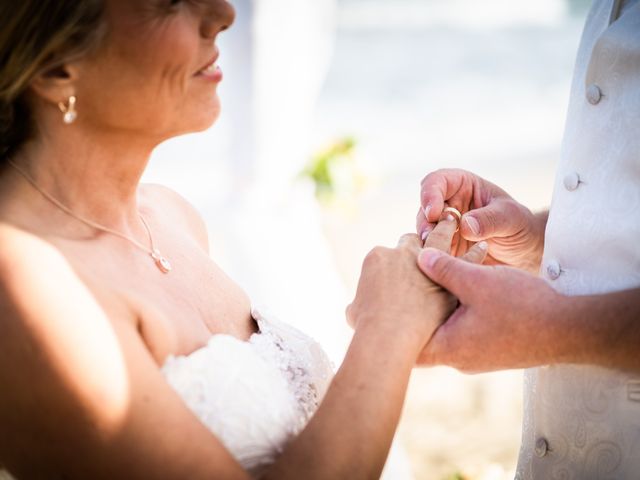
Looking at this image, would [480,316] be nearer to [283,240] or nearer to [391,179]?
[283,240]

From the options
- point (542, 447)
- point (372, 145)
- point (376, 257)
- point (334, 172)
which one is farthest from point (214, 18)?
point (372, 145)

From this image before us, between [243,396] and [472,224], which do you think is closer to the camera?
[243,396]

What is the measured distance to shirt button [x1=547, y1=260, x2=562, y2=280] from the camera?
70.3 inches

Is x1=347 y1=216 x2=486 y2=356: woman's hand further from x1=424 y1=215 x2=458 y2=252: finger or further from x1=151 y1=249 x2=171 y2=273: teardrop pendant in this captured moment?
x1=151 y1=249 x2=171 y2=273: teardrop pendant

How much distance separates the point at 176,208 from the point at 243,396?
94 cm

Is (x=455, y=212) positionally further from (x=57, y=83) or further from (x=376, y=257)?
(x=57, y=83)

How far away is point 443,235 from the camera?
1.90 meters

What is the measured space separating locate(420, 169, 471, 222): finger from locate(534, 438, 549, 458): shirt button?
26.5 inches

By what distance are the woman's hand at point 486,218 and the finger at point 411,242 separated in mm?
53

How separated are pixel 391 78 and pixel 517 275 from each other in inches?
586

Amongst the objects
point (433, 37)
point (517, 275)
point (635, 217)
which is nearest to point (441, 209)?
point (517, 275)

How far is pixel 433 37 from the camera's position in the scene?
690 inches

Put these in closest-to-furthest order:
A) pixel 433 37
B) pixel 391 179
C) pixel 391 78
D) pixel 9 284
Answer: pixel 9 284
pixel 391 179
pixel 391 78
pixel 433 37

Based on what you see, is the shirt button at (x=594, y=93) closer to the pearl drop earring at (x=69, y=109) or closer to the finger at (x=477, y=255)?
the finger at (x=477, y=255)
